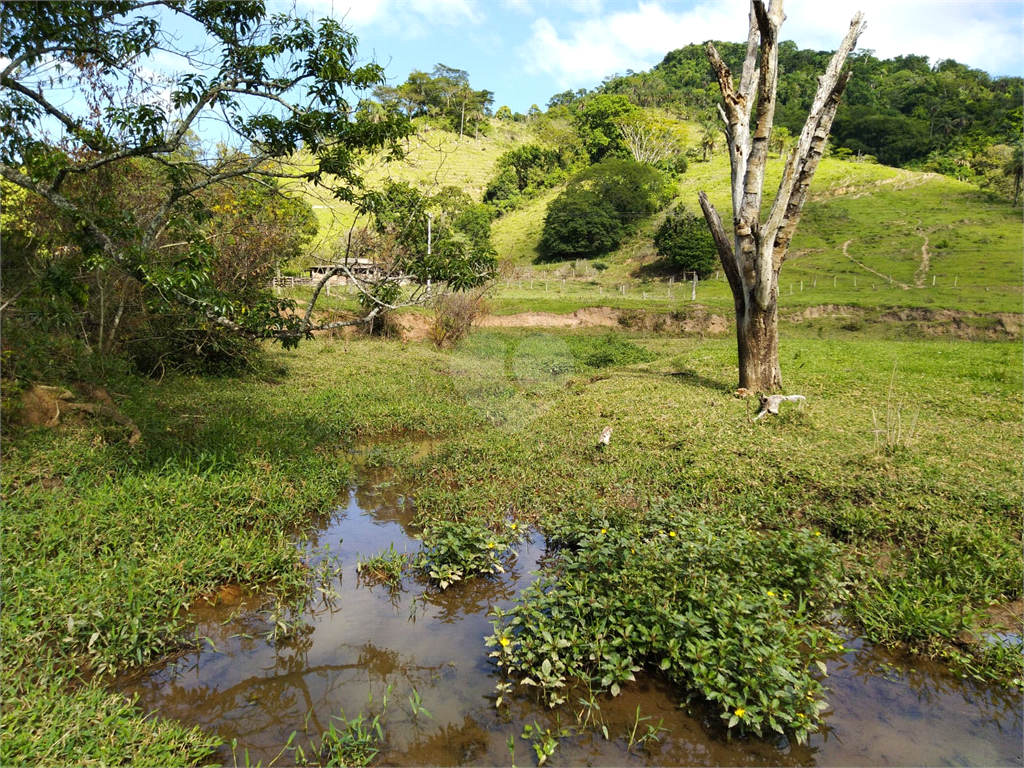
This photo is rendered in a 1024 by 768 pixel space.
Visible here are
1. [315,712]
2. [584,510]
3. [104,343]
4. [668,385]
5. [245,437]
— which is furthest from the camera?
[668,385]

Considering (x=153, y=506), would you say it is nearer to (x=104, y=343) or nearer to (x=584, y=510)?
(x=584, y=510)

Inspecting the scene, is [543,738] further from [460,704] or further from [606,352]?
[606,352]

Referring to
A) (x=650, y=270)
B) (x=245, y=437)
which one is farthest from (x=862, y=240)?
(x=245, y=437)

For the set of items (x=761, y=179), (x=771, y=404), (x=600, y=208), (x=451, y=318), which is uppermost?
(x=600, y=208)

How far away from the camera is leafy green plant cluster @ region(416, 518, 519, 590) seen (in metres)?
5.54

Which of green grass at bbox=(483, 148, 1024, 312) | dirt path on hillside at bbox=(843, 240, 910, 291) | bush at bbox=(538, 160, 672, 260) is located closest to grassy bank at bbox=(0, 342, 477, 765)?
green grass at bbox=(483, 148, 1024, 312)

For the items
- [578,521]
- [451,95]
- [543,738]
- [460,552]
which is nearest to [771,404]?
[578,521]

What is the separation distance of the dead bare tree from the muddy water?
23.8 feet

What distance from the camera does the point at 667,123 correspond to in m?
71.9

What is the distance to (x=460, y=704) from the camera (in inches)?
159

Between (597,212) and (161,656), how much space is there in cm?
4692

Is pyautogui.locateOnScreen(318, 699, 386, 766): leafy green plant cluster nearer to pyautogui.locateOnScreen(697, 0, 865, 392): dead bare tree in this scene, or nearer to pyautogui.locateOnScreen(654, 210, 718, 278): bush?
pyautogui.locateOnScreen(697, 0, 865, 392): dead bare tree

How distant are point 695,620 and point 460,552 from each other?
85.7 inches

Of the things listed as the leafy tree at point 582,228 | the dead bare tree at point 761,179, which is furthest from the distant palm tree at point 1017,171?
the dead bare tree at point 761,179
